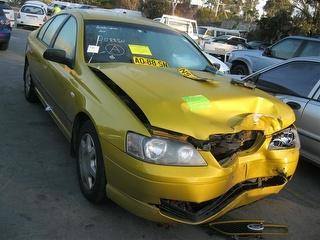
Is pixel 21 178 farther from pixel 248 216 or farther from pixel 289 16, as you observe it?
pixel 289 16

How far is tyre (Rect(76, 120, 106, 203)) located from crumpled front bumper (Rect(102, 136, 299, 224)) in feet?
0.52

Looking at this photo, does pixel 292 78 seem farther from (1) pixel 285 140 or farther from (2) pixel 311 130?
(1) pixel 285 140

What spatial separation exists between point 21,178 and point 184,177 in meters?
1.94

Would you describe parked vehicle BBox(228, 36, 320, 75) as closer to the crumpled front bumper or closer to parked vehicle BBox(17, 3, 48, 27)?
the crumpled front bumper

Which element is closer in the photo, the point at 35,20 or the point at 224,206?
the point at 224,206

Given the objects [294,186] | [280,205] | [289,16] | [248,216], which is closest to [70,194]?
[248,216]

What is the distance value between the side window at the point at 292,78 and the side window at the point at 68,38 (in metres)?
2.45

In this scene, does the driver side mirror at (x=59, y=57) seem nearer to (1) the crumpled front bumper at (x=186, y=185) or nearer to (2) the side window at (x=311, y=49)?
(1) the crumpled front bumper at (x=186, y=185)

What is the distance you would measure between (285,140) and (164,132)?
1.20 meters

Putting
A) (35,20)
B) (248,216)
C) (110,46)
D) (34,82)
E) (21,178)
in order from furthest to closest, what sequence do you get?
(35,20)
(34,82)
(110,46)
(21,178)
(248,216)

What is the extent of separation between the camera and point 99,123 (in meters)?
3.76

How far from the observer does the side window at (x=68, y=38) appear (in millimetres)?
5006

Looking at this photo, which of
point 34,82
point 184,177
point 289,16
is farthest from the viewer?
point 289,16

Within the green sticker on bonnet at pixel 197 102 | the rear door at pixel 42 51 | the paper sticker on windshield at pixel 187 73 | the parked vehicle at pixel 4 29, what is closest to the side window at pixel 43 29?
the rear door at pixel 42 51
